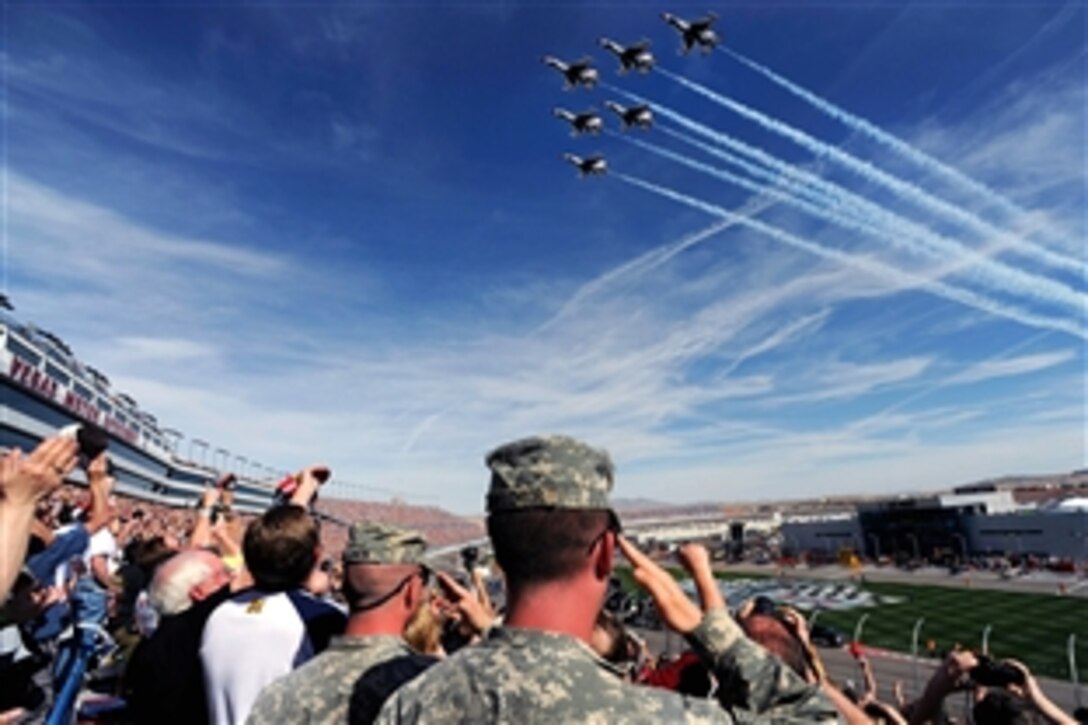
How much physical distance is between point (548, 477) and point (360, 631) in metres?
1.50

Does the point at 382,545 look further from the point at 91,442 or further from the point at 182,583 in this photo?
the point at 91,442

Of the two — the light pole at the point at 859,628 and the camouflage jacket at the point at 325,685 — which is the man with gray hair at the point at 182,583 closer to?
the camouflage jacket at the point at 325,685

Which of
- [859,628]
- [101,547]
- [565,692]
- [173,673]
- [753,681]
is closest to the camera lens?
[565,692]

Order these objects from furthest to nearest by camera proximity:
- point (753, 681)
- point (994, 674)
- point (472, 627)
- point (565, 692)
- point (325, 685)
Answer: point (472, 627), point (994, 674), point (325, 685), point (753, 681), point (565, 692)

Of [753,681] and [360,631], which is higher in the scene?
[753,681]

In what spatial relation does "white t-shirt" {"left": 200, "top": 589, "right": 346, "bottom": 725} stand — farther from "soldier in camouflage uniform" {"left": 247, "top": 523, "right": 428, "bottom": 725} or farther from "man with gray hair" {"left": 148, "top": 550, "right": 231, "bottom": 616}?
"man with gray hair" {"left": 148, "top": 550, "right": 231, "bottom": 616}

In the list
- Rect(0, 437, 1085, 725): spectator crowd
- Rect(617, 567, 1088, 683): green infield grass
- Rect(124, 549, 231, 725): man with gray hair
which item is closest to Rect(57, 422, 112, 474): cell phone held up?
Rect(0, 437, 1085, 725): spectator crowd

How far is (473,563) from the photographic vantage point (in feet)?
21.0

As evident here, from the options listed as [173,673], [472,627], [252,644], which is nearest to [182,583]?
[173,673]

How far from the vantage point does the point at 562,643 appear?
1.93m

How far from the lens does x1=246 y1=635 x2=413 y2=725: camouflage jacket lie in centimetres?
270

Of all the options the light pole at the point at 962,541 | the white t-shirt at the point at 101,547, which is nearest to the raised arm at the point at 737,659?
the white t-shirt at the point at 101,547

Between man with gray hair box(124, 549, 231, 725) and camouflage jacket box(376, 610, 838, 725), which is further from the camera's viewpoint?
man with gray hair box(124, 549, 231, 725)

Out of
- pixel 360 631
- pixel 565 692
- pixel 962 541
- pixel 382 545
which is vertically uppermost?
pixel 382 545
